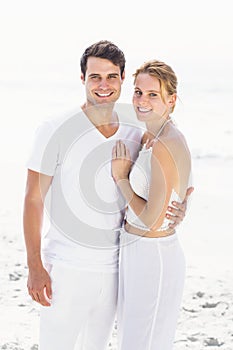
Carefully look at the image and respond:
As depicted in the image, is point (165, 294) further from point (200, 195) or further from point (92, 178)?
point (200, 195)

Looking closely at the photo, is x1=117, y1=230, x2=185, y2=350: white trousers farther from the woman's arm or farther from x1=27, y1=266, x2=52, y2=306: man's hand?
x1=27, y1=266, x2=52, y2=306: man's hand

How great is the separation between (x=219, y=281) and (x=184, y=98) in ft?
52.1

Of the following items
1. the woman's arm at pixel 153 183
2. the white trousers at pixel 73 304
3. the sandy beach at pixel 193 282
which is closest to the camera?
the woman's arm at pixel 153 183

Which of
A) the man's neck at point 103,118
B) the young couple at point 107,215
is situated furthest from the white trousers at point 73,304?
the man's neck at point 103,118

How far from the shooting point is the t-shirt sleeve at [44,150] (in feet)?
7.77

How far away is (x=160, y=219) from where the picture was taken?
2.38m

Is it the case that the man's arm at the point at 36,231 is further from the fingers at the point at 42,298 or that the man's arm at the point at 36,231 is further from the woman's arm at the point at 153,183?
the woman's arm at the point at 153,183

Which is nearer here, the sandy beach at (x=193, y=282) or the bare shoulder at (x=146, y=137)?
the bare shoulder at (x=146, y=137)

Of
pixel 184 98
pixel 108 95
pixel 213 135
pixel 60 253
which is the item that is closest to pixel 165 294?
pixel 60 253

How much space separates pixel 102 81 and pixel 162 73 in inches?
9.3

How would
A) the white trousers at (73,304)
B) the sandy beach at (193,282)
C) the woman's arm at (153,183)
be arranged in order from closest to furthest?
the woman's arm at (153,183) → the white trousers at (73,304) → the sandy beach at (193,282)

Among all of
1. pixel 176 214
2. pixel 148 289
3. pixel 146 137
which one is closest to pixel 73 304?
pixel 148 289

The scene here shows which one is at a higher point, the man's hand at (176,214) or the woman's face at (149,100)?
the woman's face at (149,100)

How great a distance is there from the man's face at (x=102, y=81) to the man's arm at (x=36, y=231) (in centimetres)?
37
